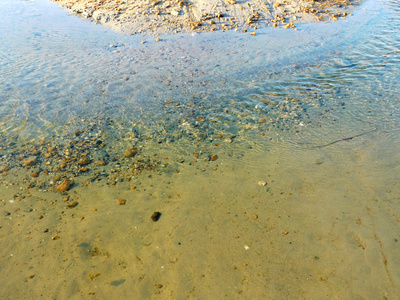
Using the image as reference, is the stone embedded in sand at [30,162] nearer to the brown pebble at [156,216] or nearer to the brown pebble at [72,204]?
the brown pebble at [72,204]

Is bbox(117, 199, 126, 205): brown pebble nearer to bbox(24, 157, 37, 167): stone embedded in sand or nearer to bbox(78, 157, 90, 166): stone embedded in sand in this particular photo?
bbox(78, 157, 90, 166): stone embedded in sand

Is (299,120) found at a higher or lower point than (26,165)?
lower

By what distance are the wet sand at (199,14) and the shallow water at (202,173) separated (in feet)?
8.68

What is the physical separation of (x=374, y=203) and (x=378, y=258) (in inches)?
43.8

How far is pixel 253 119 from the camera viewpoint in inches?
259

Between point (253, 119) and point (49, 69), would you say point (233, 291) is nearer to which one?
point (253, 119)

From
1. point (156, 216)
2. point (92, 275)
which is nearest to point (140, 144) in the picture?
point (156, 216)

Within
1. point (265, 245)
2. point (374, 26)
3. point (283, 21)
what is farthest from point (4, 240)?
point (374, 26)

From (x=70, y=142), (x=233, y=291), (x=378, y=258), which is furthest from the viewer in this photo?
(x=70, y=142)

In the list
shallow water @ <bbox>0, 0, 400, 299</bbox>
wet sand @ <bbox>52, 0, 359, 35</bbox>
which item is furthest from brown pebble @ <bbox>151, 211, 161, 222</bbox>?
wet sand @ <bbox>52, 0, 359, 35</bbox>

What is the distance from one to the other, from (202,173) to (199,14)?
32.8ft

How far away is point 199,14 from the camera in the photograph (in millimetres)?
12312

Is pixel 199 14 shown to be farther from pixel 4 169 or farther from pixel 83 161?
pixel 4 169

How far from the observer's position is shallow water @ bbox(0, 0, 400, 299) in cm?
354
